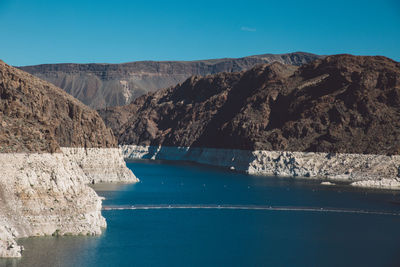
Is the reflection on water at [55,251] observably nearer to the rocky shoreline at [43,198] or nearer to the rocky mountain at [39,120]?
the rocky shoreline at [43,198]

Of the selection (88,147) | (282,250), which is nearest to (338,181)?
(88,147)

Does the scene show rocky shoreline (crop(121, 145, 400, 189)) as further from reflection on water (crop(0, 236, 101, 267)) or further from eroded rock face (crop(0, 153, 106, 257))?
reflection on water (crop(0, 236, 101, 267))

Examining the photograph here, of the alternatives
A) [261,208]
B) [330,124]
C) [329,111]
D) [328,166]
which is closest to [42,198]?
[261,208]

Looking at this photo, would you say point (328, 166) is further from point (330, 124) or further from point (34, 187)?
point (34, 187)

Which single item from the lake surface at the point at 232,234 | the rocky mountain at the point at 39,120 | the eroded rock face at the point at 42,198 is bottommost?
the lake surface at the point at 232,234

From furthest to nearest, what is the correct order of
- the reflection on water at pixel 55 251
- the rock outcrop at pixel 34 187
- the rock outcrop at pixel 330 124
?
the rock outcrop at pixel 330 124
the rock outcrop at pixel 34 187
the reflection on water at pixel 55 251

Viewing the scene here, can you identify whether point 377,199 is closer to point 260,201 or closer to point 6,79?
point 260,201

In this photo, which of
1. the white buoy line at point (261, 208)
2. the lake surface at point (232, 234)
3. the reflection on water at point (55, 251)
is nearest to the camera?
the reflection on water at point (55, 251)

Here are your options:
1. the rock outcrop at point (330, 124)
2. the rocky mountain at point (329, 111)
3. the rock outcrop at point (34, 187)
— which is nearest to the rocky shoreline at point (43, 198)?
the rock outcrop at point (34, 187)
